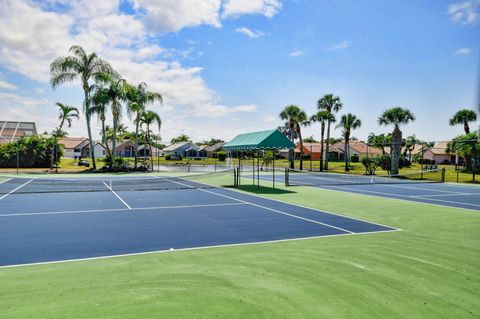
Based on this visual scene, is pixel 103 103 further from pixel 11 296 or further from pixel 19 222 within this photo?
pixel 11 296

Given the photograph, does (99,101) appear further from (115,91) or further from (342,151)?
(342,151)

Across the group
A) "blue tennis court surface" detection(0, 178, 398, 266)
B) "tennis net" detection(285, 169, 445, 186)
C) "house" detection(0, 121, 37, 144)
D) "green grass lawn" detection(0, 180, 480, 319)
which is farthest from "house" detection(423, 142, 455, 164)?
"green grass lawn" detection(0, 180, 480, 319)

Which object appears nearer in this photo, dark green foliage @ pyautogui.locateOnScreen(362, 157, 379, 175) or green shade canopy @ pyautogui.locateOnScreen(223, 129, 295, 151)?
green shade canopy @ pyautogui.locateOnScreen(223, 129, 295, 151)

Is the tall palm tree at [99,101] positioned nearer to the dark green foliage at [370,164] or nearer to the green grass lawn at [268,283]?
the dark green foliage at [370,164]

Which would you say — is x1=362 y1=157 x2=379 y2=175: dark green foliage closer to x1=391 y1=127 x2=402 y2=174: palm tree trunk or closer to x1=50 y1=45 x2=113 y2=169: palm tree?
x1=391 y1=127 x2=402 y2=174: palm tree trunk

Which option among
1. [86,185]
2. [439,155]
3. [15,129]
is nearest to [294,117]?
[86,185]

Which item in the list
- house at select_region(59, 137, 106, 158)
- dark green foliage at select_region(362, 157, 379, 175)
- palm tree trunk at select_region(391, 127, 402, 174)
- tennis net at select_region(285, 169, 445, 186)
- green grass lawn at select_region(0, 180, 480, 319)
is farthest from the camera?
house at select_region(59, 137, 106, 158)

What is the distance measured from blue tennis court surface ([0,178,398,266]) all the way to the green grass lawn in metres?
0.84

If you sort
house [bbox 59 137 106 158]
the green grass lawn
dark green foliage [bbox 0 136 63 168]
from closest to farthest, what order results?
the green grass lawn < dark green foliage [bbox 0 136 63 168] < house [bbox 59 137 106 158]

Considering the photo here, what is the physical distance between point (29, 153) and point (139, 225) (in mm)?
34766

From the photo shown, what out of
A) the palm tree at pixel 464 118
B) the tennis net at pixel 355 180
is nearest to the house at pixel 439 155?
the palm tree at pixel 464 118

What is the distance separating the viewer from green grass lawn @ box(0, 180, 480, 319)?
4613 millimetres

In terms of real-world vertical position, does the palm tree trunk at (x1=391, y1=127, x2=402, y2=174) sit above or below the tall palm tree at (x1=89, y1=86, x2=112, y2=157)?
below

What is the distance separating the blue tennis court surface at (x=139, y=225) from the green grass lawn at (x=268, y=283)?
0.84 m
